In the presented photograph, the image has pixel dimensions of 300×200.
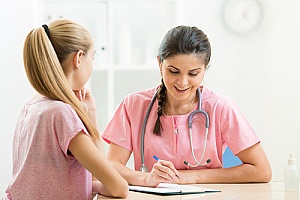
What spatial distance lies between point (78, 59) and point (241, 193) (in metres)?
0.69

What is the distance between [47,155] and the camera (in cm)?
164

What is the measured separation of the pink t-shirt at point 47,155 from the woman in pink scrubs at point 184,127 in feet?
1.32

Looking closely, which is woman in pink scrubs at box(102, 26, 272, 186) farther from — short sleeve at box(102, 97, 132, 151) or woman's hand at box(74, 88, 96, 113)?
woman's hand at box(74, 88, 96, 113)

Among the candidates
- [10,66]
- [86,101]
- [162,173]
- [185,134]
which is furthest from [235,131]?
[10,66]

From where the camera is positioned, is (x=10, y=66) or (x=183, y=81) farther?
(x=10, y=66)

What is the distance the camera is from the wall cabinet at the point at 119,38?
3.98 metres

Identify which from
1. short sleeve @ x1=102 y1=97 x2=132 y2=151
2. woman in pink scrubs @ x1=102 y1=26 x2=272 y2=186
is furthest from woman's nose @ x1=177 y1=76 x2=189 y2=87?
short sleeve @ x1=102 y1=97 x2=132 y2=151

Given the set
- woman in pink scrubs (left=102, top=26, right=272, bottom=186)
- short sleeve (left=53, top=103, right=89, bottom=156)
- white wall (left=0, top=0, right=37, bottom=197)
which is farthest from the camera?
white wall (left=0, top=0, right=37, bottom=197)

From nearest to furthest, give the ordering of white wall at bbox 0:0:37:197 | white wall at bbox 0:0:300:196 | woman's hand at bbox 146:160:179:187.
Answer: woman's hand at bbox 146:160:179:187, white wall at bbox 0:0:37:197, white wall at bbox 0:0:300:196

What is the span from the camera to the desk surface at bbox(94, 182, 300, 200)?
1.69 meters

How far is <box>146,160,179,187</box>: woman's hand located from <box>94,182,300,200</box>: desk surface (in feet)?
0.44

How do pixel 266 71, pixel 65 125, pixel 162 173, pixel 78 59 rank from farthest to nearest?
pixel 266 71
pixel 162 173
pixel 78 59
pixel 65 125

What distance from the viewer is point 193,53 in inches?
83.4

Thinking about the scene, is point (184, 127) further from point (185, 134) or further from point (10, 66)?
point (10, 66)
